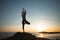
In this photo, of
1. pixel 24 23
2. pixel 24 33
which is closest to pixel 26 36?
pixel 24 33

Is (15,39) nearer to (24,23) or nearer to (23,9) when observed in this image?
(24,23)

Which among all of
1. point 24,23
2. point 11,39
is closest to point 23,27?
point 24,23

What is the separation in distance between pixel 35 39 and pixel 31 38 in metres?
0.56

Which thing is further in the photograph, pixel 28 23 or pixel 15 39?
pixel 28 23

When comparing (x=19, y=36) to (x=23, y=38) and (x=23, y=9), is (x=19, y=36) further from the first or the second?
(x=23, y=9)

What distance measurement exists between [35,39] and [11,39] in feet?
10.4

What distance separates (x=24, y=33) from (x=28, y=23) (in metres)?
1.56

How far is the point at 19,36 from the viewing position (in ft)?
67.3

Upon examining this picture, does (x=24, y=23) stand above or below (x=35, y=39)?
above

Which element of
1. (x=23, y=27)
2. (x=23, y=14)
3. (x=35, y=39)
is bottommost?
(x=35, y=39)

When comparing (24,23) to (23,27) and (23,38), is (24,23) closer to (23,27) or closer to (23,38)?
(23,27)

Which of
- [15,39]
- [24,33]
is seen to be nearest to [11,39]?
[15,39]

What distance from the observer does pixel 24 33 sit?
816 inches

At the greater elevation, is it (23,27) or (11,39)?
(23,27)
